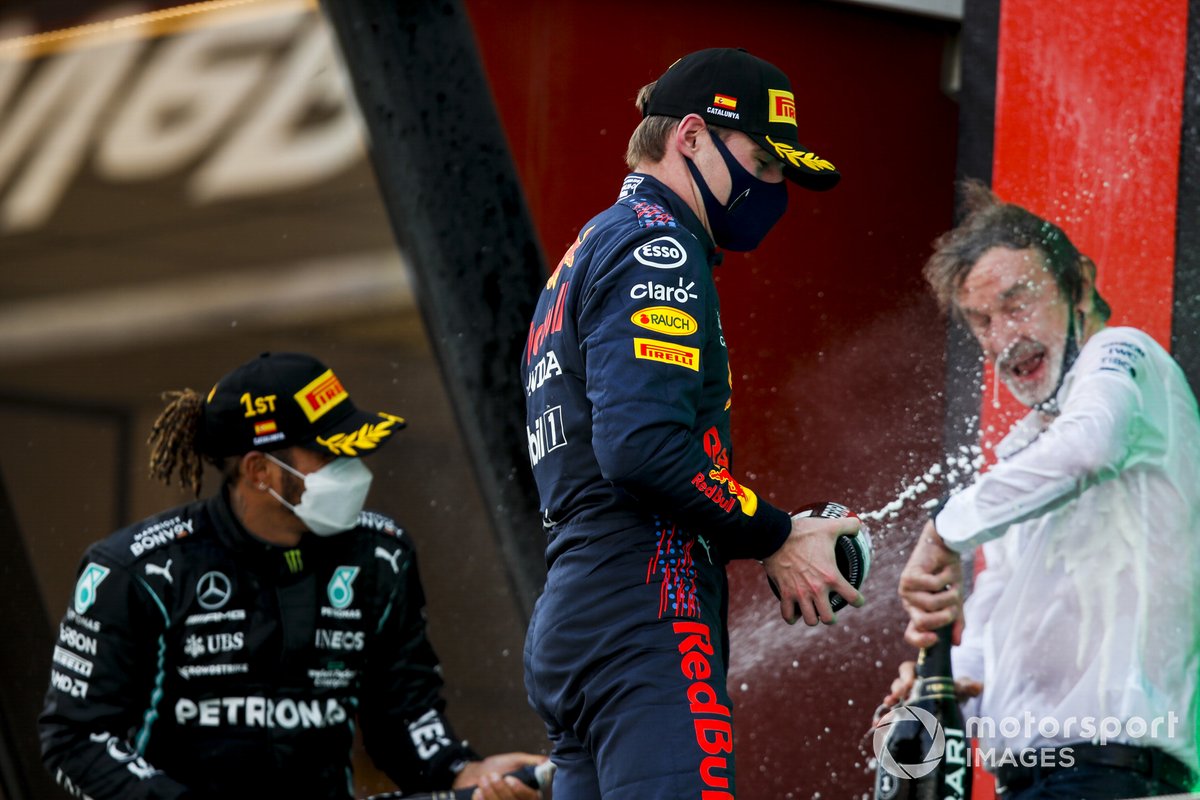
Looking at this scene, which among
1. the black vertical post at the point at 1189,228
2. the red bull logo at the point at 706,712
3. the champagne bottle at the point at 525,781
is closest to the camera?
the red bull logo at the point at 706,712

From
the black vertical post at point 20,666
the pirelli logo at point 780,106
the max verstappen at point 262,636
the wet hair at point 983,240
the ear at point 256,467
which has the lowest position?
the black vertical post at point 20,666

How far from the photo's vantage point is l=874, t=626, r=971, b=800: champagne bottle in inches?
153

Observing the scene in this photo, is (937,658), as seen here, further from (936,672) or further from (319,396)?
(319,396)

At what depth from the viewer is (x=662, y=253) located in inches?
100

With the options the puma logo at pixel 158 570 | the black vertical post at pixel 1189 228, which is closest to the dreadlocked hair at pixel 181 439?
the puma logo at pixel 158 570

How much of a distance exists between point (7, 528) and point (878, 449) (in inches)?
105

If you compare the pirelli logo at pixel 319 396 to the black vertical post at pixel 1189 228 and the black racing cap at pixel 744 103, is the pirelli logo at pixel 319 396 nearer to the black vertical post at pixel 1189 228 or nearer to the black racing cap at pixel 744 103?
the black racing cap at pixel 744 103

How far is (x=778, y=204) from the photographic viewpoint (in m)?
2.78

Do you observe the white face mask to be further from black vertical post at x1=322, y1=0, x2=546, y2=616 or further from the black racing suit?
black vertical post at x1=322, y1=0, x2=546, y2=616

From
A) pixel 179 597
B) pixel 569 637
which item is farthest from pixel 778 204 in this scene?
pixel 179 597

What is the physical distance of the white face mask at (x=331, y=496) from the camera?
3770 millimetres

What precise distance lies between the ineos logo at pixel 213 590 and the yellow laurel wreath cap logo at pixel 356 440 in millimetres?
385

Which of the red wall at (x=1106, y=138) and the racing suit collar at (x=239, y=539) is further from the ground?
the red wall at (x=1106, y=138)

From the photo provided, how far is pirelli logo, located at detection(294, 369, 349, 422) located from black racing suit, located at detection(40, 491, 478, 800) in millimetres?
288
